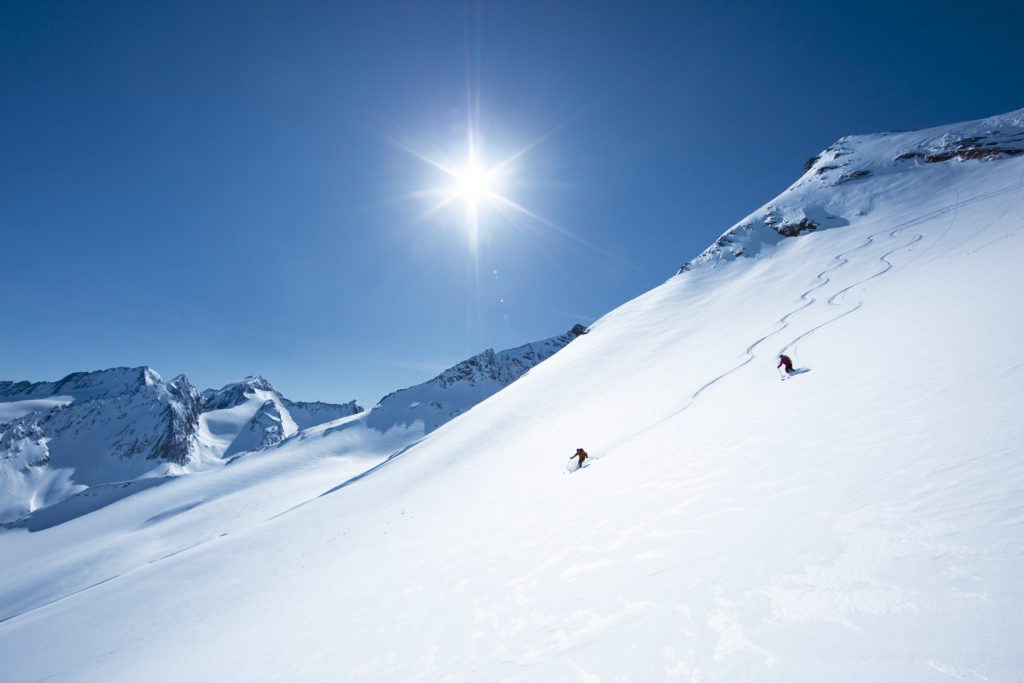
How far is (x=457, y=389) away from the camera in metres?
127

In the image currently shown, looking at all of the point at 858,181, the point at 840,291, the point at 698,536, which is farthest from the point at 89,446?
the point at 858,181

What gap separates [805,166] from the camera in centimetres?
6234

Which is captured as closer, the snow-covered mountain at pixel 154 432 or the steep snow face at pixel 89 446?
the snow-covered mountain at pixel 154 432

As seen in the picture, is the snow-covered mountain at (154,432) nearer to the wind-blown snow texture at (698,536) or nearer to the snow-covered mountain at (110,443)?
the snow-covered mountain at (110,443)

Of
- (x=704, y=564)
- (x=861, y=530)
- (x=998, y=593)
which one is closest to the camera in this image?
(x=998, y=593)

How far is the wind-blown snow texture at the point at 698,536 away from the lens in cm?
287

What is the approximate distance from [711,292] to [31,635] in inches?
1746

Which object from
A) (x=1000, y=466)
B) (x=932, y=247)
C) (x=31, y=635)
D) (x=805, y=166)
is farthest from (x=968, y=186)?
(x=31, y=635)

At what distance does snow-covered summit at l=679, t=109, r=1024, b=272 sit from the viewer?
36281 millimetres

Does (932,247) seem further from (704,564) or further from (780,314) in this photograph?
(704,564)

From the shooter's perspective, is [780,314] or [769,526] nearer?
[769,526]

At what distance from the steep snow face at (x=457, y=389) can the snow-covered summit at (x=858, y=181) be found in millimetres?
56221

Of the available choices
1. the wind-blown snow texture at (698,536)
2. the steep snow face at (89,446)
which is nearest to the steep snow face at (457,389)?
the wind-blown snow texture at (698,536)

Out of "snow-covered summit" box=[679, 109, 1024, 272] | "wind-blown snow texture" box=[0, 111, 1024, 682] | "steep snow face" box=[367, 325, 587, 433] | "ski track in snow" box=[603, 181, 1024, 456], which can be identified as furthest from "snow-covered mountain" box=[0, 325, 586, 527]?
"ski track in snow" box=[603, 181, 1024, 456]
